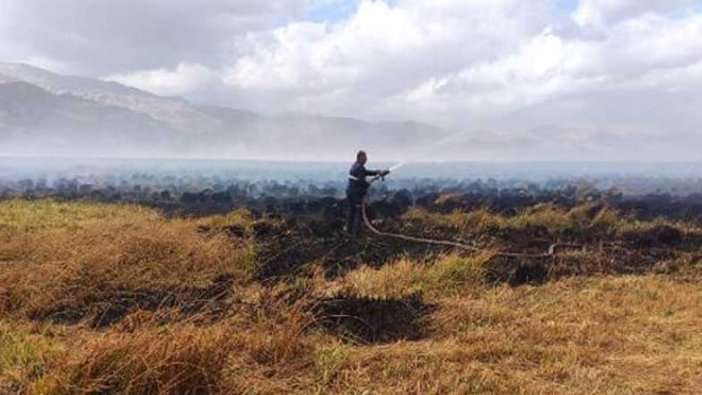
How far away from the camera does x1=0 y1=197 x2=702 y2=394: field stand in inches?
206

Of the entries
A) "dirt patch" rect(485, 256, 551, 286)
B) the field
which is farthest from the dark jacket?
"dirt patch" rect(485, 256, 551, 286)

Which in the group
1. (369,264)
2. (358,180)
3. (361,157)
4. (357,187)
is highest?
(361,157)

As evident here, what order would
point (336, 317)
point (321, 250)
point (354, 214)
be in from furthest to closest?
point (354, 214) → point (321, 250) → point (336, 317)

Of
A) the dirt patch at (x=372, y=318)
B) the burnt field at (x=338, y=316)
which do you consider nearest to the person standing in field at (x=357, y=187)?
the burnt field at (x=338, y=316)

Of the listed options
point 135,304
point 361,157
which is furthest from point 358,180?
point 135,304

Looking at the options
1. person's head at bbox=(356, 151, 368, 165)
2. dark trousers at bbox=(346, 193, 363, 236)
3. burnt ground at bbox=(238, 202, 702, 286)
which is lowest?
burnt ground at bbox=(238, 202, 702, 286)

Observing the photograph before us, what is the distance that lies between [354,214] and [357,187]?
2.18ft

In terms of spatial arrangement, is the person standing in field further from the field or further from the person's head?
→ the field

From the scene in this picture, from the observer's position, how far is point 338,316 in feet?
23.7

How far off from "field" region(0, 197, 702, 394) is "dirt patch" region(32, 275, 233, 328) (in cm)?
3

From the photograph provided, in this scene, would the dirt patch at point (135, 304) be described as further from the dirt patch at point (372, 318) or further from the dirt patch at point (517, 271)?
the dirt patch at point (517, 271)

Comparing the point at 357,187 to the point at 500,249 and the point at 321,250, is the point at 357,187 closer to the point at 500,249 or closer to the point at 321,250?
the point at 321,250

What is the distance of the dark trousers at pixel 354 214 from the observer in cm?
1484

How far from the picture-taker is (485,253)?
451 inches
